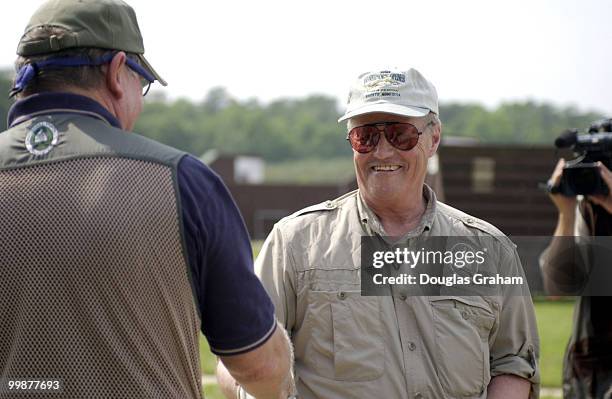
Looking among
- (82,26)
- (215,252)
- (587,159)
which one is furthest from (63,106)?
(587,159)

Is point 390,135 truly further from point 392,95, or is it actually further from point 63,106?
point 63,106

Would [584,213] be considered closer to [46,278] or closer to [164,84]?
[164,84]

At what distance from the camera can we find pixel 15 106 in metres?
2.22

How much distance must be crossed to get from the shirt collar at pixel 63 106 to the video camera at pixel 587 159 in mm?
2820

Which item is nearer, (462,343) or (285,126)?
(462,343)

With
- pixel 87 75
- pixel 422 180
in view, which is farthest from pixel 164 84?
pixel 422 180

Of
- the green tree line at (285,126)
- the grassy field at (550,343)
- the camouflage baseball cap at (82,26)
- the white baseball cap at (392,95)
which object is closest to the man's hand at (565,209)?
the white baseball cap at (392,95)

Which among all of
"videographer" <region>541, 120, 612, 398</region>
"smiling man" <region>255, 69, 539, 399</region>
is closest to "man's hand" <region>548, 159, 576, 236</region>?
"videographer" <region>541, 120, 612, 398</region>

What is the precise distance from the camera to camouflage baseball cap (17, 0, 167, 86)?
7.08 ft

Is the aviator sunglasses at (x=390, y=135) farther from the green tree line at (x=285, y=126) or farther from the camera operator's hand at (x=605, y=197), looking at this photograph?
the green tree line at (x=285, y=126)

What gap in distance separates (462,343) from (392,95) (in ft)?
3.09

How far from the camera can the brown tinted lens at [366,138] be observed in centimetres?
332

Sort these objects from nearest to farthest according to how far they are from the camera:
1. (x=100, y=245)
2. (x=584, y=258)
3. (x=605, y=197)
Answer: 1. (x=100, y=245)
2. (x=605, y=197)
3. (x=584, y=258)

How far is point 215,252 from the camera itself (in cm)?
211
